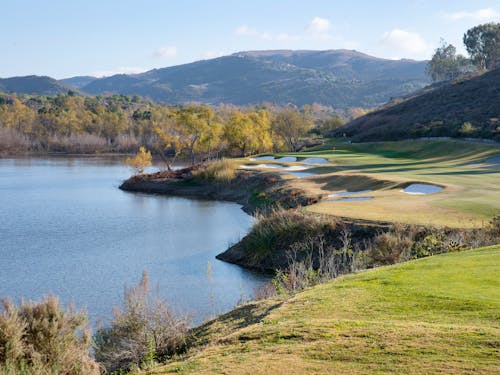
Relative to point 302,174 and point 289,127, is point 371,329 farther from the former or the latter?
point 289,127

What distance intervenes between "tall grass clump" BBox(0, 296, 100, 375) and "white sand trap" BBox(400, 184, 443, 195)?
2625 centimetres

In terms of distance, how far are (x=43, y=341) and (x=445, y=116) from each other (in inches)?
3037

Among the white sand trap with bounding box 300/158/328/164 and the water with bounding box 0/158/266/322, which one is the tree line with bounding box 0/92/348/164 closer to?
the white sand trap with bounding box 300/158/328/164

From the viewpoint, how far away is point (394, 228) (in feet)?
81.5

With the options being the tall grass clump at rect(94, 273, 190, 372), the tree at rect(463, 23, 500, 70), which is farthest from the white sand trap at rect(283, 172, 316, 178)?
the tree at rect(463, 23, 500, 70)

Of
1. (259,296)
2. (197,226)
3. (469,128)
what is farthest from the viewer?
(469,128)

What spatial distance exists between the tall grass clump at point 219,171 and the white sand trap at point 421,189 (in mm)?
24202

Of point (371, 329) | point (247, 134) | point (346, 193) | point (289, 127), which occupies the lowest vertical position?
point (346, 193)

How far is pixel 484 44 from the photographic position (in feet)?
443

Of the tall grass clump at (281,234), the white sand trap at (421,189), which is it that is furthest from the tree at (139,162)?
the tall grass clump at (281,234)

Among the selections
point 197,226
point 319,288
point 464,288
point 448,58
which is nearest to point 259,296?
point 319,288

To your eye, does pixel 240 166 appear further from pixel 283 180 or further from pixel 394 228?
pixel 394 228

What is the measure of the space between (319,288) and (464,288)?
346cm

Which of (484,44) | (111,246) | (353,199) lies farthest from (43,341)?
(484,44)
